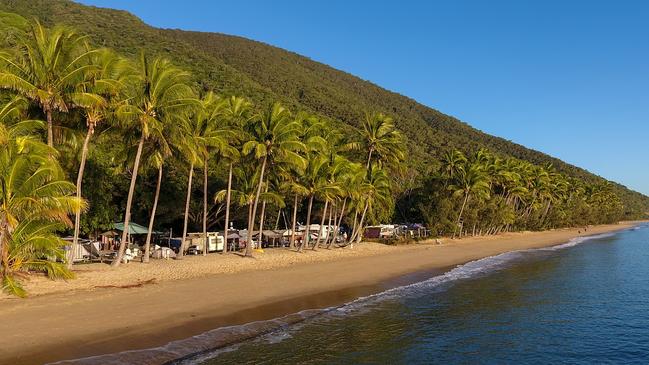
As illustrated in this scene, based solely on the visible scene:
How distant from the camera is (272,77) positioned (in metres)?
107

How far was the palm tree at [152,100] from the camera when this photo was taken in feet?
74.8

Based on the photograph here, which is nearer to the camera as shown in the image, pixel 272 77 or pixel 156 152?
pixel 156 152

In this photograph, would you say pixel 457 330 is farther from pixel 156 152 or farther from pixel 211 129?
pixel 211 129

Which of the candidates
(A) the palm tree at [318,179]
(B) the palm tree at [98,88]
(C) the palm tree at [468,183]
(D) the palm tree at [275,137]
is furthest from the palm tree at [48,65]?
(C) the palm tree at [468,183]

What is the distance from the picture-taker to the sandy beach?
13.0 metres

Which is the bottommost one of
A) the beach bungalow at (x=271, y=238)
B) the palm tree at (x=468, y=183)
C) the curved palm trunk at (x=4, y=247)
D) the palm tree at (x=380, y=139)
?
the beach bungalow at (x=271, y=238)

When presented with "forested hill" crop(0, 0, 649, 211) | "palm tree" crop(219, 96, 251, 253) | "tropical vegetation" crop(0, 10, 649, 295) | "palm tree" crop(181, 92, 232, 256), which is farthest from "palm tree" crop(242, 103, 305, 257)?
"forested hill" crop(0, 0, 649, 211)

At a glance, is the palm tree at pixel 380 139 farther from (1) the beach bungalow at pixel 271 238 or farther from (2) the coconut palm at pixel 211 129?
(2) the coconut palm at pixel 211 129

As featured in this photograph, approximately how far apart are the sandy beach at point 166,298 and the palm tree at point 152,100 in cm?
431

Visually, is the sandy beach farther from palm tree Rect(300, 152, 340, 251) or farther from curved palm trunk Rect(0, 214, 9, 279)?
palm tree Rect(300, 152, 340, 251)

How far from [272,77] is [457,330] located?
314 feet

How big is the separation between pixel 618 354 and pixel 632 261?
31.9 metres

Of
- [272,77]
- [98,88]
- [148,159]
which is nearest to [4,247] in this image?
[98,88]

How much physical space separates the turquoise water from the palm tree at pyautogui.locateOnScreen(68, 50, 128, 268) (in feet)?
37.3
